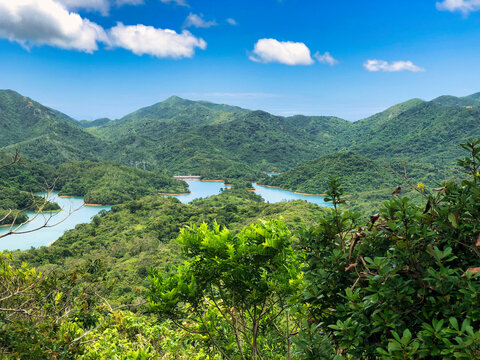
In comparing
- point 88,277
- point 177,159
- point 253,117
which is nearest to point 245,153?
point 177,159

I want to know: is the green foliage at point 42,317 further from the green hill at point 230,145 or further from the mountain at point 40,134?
the mountain at point 40,134

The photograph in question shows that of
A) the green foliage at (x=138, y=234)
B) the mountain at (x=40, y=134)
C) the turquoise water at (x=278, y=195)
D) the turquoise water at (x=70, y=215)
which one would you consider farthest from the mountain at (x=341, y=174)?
the mountain at (x=40, y=134)

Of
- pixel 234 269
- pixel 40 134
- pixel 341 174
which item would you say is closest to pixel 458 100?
pixel 341 174

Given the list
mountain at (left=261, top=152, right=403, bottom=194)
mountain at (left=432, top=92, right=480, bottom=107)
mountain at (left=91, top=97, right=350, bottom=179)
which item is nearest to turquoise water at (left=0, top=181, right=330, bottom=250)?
mountain at (left=261, top=152, right=403, bottom=194)

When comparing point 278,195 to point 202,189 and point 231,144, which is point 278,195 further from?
point 231,144

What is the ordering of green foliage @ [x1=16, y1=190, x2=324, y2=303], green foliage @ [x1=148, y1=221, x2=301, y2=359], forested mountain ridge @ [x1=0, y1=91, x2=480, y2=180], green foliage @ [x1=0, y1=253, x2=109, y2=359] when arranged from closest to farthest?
green foliage @ [x1=148, y1=221, x2=301, y2=359] → green foliage @ [x1=0, y1=253, x2=109, y2=359] → green foliage @ [x1=16, y1=190, x2=324, y2=303] → forested mountain ridge @ [x1=0, y1=91, x2=480, y2=180]

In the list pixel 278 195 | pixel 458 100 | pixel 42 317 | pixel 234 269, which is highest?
pixel 458 100

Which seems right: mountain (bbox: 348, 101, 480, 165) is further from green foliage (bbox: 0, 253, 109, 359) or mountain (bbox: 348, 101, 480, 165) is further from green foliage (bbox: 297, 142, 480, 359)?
green foliage (bbox: 297, 142, 480, 359)

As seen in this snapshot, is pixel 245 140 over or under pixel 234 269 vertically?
over

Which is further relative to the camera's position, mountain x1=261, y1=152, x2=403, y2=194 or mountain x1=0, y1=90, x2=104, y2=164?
mountain x1=0, y1=90, x2=104, y2=164
